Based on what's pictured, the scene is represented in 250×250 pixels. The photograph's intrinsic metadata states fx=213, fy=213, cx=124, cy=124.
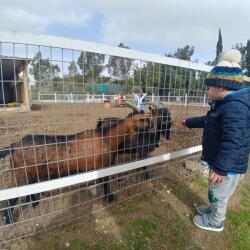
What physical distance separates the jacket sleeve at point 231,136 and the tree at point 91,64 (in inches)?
54.8

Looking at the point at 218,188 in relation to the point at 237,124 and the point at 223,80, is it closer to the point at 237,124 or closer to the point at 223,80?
the point at 237,124

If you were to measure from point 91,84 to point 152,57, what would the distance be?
0.94m

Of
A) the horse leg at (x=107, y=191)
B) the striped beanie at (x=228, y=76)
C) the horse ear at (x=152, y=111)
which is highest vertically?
the striped beanie at (x=228, y=76)

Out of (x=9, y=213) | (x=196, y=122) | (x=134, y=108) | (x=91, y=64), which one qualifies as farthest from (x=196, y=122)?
(x=9, y=213)

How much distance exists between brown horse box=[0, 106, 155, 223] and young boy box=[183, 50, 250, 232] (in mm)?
1100

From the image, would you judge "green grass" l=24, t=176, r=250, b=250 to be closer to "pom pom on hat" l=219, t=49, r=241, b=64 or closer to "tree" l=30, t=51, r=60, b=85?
"tree" l=30, t=51, r=60, b=85

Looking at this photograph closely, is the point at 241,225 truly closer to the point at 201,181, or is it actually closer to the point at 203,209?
the point at 203,209

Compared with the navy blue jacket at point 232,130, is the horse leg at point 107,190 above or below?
A: below

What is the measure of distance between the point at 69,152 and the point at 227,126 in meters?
1.97

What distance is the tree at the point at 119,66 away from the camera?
95.3 inches

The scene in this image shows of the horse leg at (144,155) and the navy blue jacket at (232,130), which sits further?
the horse leg at (144,155)

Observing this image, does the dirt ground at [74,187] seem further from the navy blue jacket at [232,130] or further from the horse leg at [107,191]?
the navy blue jacket at [232,130]

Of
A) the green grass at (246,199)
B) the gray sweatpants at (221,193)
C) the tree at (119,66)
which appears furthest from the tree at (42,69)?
the green grass at (246,199)

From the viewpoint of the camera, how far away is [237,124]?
2078 mm
